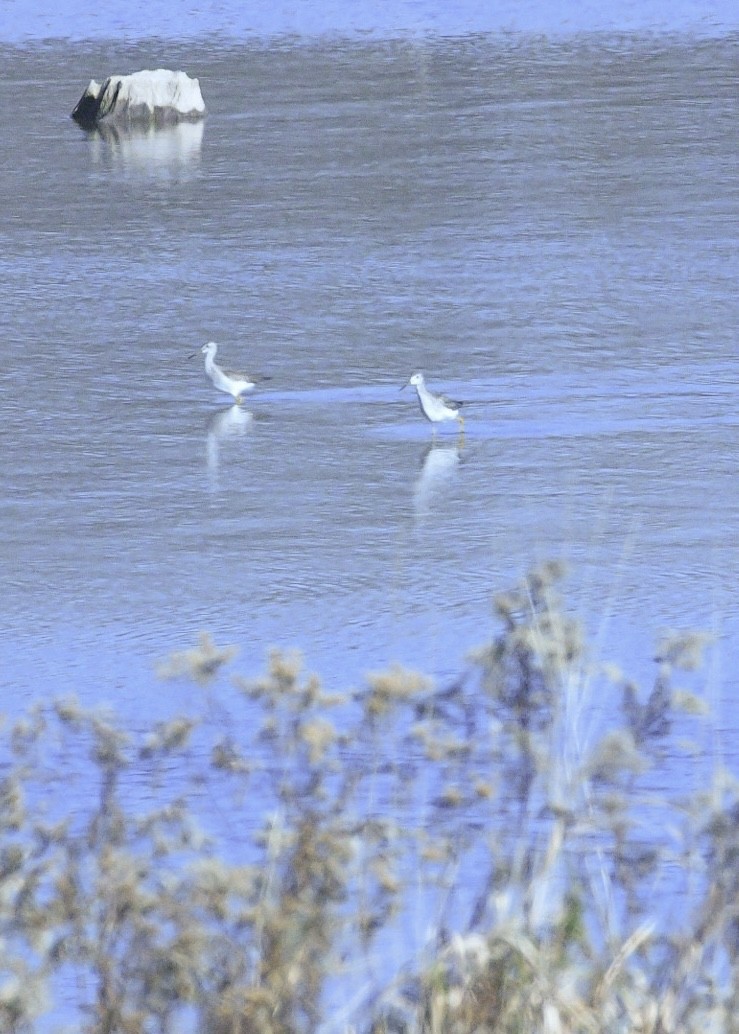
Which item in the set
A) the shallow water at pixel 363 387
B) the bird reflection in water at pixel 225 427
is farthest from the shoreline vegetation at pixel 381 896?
the bird reflection in water at pixel 225 427

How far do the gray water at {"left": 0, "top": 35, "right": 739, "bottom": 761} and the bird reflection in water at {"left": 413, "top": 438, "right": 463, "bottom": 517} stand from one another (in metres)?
0.02

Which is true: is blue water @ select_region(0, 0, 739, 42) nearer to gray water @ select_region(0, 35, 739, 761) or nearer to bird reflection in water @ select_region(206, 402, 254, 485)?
gray water @ select_region(0, 35, 739, 761)

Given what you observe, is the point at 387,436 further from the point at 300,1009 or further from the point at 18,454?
the point at 300,1009

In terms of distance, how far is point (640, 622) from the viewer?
7395mm

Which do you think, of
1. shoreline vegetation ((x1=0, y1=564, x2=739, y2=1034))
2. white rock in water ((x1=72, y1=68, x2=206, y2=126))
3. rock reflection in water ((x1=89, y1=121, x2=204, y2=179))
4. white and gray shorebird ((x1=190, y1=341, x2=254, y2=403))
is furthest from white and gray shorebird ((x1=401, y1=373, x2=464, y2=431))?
white rock in water ((x1=72, y1=68, x2=206, y2=126))

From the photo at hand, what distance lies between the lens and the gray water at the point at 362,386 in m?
7.65

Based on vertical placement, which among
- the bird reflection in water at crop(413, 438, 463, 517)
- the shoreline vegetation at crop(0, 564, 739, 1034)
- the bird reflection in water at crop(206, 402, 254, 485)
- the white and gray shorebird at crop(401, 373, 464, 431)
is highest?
the shoreline vegetation at crop(0, 564, 739, 1034)

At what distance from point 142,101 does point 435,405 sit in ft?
42.2

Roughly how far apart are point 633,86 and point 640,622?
15.7 meters

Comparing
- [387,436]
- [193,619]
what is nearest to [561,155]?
[387,436]

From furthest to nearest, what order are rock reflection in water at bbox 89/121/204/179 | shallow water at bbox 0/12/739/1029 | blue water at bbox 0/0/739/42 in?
1. blue water at bbox 0/0/739/42
2. rock reflection in water at bbox 89/121/204/179
3. shallow water at bbox 0/12/739/1029

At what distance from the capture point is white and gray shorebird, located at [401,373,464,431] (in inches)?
378

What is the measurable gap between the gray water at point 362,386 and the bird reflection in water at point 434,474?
0.02 metres

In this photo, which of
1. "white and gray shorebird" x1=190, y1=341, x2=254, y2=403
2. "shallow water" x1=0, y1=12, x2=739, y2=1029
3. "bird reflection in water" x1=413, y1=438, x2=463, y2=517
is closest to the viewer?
"shallow water" x1=0, y1=12, x2=739, y2=1029
